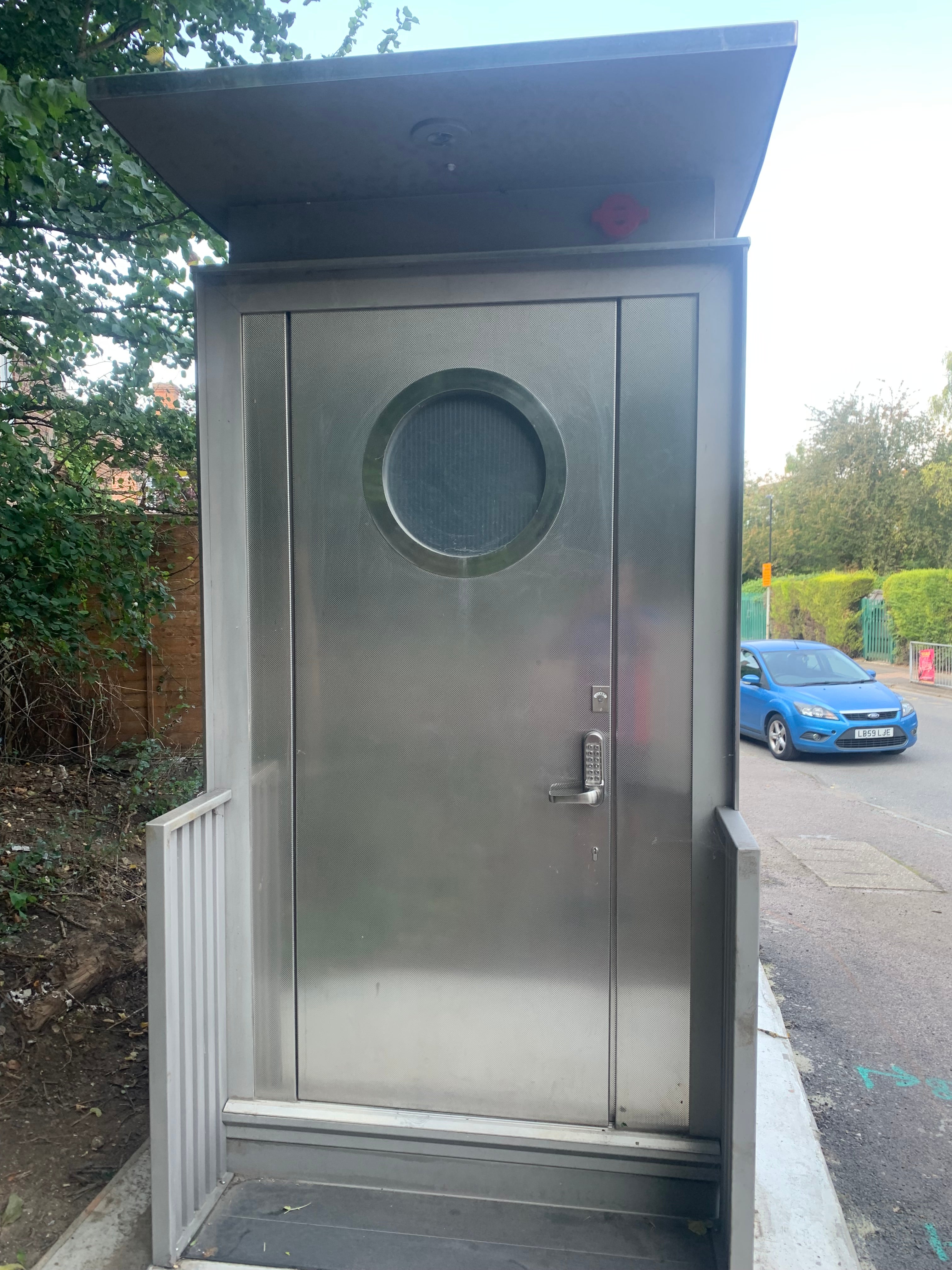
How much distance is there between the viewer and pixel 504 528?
2.51 meters

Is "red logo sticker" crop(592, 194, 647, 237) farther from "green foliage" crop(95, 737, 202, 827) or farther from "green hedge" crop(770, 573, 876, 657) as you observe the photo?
"green hedge" crop(770, 573, 876, 657)

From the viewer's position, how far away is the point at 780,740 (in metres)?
10.2

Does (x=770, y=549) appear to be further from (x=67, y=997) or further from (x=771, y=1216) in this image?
(x=771, y=1216)

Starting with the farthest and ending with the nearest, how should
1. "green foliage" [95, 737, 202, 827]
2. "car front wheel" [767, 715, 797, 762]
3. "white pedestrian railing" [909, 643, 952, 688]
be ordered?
"white pedestrian railing" [909, 643, 952, 688] < "car front wheel" [767, 715, 797, 762] < "green foliage" [95, 737, 202, 827]

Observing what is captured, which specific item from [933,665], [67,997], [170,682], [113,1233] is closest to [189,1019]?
[113,1233]

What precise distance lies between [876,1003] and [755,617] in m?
29.0

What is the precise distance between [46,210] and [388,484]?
11.9 ft

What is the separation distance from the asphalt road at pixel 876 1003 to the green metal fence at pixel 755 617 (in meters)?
23.1

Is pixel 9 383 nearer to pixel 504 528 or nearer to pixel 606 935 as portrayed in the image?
pixel 504 528

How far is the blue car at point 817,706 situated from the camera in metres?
9.71

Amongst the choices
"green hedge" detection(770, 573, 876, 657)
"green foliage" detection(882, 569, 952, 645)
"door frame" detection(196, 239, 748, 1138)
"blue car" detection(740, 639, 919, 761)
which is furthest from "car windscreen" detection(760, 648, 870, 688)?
"green hedge" detection(770, 573, 876, 657)

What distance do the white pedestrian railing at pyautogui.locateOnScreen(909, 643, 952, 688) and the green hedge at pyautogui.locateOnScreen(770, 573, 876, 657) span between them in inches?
155

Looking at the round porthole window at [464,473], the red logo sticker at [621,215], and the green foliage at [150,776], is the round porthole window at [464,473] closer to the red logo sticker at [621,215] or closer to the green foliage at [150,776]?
the red logo sticker at [621,215]

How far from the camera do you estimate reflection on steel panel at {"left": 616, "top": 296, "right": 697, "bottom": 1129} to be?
2.40 meters
